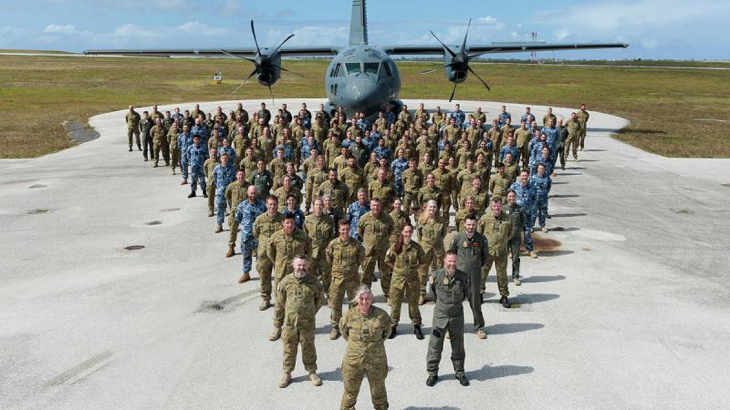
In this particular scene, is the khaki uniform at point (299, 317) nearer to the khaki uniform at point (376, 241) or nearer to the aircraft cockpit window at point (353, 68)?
the khaki uniform at point (376, 241)

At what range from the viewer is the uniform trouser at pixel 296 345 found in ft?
21.2

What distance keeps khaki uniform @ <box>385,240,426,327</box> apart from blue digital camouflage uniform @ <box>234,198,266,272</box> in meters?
3.27

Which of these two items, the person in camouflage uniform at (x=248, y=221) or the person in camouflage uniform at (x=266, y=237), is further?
the person in camouflage uniform at (x=248, y=221)

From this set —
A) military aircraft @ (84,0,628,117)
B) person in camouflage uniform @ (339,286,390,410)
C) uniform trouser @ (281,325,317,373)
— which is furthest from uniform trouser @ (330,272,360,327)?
military aircraft @ (84,0,628,117)

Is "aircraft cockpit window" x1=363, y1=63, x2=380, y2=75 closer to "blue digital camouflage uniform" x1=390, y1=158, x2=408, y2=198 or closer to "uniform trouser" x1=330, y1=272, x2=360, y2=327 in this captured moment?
"blue digital camouflage uniform" x1=390, y1=158, x2=408, y2=198

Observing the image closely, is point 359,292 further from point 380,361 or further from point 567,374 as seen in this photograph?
point 567,374

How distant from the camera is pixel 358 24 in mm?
30234

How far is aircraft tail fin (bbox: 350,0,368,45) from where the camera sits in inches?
1181

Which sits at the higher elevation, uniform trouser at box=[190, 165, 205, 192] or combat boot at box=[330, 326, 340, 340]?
uniform trouser at box=[190, 165, 205, 192]

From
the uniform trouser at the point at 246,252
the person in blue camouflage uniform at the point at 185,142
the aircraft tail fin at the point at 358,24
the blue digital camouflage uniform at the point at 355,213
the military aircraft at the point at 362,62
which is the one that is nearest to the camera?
the blue digital camouflage uniform at the point at 355,213

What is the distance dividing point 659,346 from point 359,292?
471 cm

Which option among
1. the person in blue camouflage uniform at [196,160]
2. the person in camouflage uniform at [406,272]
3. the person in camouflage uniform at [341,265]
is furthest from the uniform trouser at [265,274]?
the person in blue camouflage uniform at [196,160]

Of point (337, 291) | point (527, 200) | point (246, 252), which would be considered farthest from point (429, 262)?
point (527, 200)

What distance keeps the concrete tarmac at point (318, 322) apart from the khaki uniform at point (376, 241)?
0.70 metres
